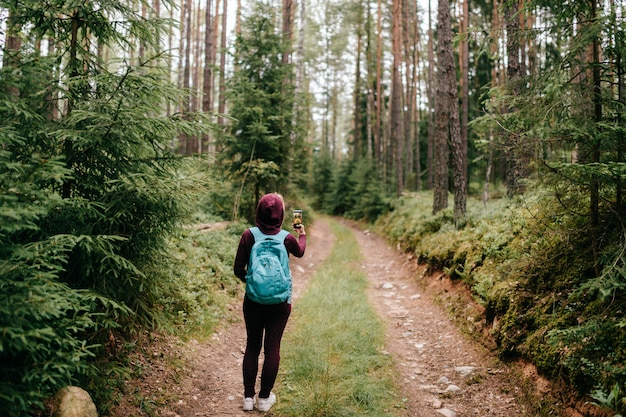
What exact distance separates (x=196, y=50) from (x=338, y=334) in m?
26.6

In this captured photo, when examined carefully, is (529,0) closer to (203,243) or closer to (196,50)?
(203,243)

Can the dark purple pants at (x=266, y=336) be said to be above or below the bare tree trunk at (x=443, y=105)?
below

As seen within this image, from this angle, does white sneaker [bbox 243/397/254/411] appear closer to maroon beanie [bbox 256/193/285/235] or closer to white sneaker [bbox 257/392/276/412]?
white sneaker [bbox 257/392/276/412]

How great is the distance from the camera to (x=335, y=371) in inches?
196

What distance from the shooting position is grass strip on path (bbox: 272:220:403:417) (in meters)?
4.23

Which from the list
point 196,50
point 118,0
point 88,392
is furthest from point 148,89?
point 196,50

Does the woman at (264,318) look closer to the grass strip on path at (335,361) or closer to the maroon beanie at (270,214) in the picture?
the maroon beanie at (270,214)

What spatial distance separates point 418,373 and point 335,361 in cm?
119

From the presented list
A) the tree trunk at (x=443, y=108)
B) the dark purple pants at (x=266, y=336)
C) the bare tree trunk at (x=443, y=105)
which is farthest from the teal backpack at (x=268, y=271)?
the tree trunk at (x=443, y=108)

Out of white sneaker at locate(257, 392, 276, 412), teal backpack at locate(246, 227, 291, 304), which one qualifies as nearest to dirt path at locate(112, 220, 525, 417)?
white sneaker at locate(257, 392, 276, 412)

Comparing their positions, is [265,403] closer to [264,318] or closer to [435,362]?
[264,318]

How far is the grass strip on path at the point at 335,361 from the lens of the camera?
4.23 metres

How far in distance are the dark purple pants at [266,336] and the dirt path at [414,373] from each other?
16.5 inches

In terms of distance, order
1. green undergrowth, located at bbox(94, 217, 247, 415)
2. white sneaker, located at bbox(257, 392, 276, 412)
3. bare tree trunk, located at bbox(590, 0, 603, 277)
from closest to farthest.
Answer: green undergrowth, located at bbox(94, 217, 247, 415), white sneaker, located at bbox(257, 392, 276, 412), bare tree trunk, located at bbox(590, 0, 603, 277)
